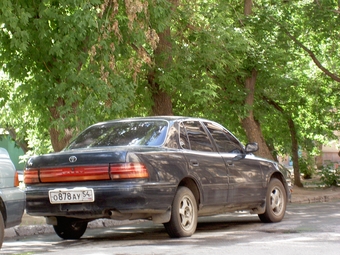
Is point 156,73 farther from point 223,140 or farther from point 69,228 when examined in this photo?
point 69,228

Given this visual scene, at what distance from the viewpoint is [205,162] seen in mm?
10172

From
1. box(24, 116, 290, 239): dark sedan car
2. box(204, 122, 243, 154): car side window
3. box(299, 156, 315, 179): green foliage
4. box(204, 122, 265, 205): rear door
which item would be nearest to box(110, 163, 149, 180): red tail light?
box(24, 116, 290, 239): dark sedan car

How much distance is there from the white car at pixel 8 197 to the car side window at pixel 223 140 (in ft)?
11.6

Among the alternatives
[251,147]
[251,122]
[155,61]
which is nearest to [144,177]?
[251,147]

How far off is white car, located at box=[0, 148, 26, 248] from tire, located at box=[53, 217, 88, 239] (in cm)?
162

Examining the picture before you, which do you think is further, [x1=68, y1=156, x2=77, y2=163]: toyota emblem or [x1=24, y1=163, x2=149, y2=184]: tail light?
[x1=68, y1=156, x2=77, y2=163]: toyota emblem

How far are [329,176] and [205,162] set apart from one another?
60.8ft

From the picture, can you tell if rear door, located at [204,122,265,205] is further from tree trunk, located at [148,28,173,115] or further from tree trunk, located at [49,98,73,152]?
tree trunk, located at [148,28,173,115]

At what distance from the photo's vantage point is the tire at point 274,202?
11656 millimetres

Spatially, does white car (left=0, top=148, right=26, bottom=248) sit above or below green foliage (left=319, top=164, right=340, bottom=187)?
below

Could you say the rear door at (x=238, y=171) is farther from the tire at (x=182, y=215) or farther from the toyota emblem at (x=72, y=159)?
the toyota emblem at (x=72, y=159)

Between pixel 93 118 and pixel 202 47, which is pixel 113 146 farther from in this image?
pixel 202 47

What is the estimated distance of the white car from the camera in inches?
314

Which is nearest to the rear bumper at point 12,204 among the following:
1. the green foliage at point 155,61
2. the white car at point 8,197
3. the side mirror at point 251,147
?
the white car at point 8,197
